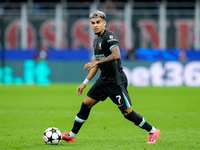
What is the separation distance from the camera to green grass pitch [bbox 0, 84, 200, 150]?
7.96 meters

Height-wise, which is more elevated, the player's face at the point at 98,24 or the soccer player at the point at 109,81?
the player's face at the point at 98,24

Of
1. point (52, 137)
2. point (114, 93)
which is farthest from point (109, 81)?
point (52, 137)

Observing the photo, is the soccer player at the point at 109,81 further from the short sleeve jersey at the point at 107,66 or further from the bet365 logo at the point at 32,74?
the bet365 logo at the point at 32,74

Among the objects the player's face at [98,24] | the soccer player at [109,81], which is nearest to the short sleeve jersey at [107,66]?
the soccer player at [109,81]

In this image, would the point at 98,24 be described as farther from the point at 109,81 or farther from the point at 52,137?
the point at 52,137

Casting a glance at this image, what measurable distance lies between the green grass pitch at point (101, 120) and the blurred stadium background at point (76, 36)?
5.19 metres

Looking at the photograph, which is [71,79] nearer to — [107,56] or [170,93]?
[170,93]

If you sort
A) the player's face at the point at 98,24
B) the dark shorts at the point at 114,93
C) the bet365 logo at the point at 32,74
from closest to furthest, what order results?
the player's face at the point at 98,24 < the dark shorts at the point at 114,93 < the bet365 logo at the point at 32,74

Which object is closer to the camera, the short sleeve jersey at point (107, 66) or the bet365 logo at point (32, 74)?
the short sleeve jersey at point (107, 66)

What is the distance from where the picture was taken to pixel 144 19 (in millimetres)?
26078

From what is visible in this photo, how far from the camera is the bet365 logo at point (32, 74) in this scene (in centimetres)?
2520

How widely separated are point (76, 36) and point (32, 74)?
3.45m

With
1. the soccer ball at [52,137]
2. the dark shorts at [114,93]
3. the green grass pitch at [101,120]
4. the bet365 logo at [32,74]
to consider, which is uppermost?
the dark shorts at [114,93]

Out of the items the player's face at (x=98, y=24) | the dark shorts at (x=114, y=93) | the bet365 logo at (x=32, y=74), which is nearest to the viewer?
the player's face at (x=98, y=24)
